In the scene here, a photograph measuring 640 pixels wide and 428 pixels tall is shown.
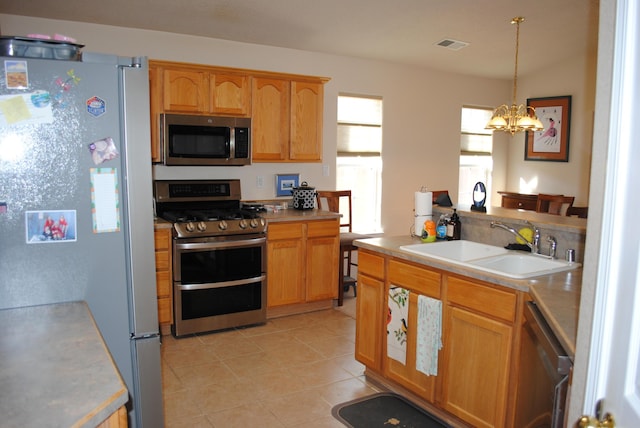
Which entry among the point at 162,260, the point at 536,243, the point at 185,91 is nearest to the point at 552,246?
the point at 536,243

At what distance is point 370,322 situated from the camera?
10.1 ft

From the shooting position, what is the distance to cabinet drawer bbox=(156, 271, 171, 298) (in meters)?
3.80

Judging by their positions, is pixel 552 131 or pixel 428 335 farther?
pixel 552 131

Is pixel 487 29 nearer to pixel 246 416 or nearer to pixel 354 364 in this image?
pixel 354 364

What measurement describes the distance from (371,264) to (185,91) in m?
2.19

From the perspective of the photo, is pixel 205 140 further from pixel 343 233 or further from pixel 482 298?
pixel 482 298

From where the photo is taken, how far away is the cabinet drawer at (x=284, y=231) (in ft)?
13.9

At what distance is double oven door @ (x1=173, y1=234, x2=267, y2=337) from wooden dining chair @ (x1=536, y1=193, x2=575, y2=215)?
358 cm

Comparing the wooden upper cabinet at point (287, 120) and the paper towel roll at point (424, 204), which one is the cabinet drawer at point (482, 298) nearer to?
the paper towel roll at point (424, 204)

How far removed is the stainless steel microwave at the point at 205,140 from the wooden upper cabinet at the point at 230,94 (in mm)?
104

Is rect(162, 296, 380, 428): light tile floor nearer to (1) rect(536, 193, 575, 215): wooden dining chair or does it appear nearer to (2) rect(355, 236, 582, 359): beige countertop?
(2) rect(355, 236, 582, 359): beige countertop

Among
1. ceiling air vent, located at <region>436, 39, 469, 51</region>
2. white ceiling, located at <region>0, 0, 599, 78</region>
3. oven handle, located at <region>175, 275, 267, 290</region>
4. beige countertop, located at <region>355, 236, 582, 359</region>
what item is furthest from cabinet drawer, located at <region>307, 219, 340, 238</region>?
ceiling air vent, located at <region>436, 39, 469, 51</region>

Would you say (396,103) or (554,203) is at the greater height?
(396,103)

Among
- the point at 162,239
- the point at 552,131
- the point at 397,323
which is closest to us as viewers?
the point at 397,323
